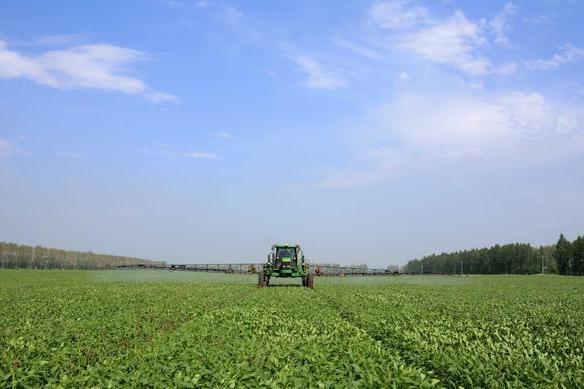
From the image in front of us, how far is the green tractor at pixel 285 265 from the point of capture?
4162cm

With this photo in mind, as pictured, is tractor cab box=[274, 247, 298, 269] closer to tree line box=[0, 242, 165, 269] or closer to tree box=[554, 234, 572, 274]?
tree line box=[0, 242, 165, 269]

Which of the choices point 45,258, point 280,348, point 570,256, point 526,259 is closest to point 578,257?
point 570,256

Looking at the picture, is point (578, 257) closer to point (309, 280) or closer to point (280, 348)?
point (309, 280)

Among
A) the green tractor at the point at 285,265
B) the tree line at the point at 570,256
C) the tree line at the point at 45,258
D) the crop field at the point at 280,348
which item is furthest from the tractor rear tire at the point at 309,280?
the tree line at the point at 570,256

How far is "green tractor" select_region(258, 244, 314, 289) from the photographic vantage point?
41.6m

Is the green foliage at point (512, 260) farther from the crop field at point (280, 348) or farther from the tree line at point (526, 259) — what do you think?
the crop field at point (280, 348)

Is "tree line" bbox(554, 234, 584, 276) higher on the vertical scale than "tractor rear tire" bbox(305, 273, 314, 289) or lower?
higher

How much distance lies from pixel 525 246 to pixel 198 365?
160810 mm

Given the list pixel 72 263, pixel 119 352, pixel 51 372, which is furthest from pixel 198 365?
pixel 72 263

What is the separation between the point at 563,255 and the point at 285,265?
111 meters

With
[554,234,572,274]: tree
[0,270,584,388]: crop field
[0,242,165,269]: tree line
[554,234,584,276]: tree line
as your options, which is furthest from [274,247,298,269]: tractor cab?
[554,234,572,274]: tree

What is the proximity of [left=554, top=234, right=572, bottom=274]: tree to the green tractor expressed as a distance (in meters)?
106

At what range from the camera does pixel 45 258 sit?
14988 cm

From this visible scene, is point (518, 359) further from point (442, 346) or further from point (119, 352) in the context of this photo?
point (119, 352)
